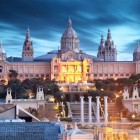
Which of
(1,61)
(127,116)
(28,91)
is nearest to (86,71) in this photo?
(1,61)

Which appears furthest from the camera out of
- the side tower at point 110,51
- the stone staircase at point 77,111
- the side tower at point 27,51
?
the side tower at point 110,51

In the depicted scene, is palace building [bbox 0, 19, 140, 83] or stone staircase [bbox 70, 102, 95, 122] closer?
stone staircase [bbox 70, 102, 95, 122]

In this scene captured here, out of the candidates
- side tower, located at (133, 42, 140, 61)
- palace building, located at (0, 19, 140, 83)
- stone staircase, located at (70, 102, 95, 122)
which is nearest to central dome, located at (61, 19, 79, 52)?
palace building, located at (0, 19, 140, 83)

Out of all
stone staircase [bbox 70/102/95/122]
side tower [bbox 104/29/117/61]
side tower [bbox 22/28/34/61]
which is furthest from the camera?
side tower [bbox 104/29/117/61]

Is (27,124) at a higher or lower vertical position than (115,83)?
lower

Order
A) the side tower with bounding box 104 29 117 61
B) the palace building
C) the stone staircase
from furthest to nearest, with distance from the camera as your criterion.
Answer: the side tower with bounding box 104 29 117 61 < the palace building < the stone staircase

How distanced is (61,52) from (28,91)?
2958cm

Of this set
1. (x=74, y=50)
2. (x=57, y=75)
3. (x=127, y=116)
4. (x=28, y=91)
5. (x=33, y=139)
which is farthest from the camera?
(x=74, y=50)

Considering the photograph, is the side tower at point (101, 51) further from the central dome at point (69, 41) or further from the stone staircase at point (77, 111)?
the stone staircase at point (77, 111)

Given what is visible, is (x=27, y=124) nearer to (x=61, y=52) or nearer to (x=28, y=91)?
(x=28, y=91)

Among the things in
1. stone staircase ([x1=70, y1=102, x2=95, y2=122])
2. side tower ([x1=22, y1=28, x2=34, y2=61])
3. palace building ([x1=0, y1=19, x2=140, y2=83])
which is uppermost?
side tower ([x1=22, y1=28, x2=34, y2=61])

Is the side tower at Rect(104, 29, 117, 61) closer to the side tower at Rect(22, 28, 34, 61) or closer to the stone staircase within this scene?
the side tower at Rect(22, 28, 34, 61)

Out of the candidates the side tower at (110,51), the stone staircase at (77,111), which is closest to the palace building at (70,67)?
the side tower at (110,51)

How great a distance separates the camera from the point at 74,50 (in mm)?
101312
